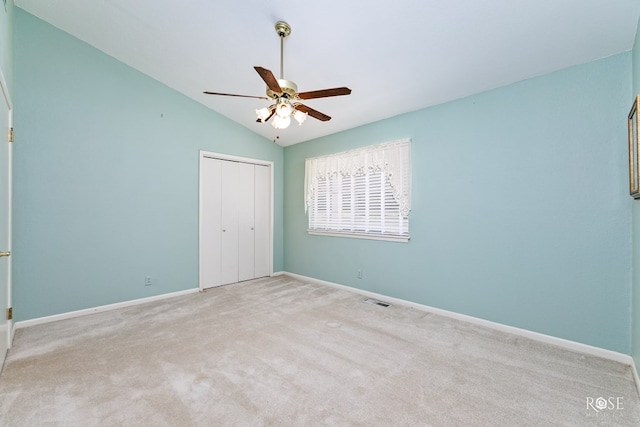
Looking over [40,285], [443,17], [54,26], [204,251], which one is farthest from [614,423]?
[54,26]

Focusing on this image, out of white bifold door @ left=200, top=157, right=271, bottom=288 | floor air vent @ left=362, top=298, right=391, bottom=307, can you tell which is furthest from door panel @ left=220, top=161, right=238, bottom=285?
floor air vent @ left=362, top=298, right=391, bottom=307

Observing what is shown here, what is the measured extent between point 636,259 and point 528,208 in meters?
0.80

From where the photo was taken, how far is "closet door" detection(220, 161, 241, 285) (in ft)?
15.1

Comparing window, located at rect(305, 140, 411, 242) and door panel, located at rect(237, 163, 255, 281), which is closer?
window, located at rect(305, 140, 411, 242)

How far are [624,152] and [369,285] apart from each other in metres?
2.91

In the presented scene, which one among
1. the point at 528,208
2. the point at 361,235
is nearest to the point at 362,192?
the point at 361,235

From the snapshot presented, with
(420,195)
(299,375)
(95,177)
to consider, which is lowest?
(299,375)

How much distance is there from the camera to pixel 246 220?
16.2 ft

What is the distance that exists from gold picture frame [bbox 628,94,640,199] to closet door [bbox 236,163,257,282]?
454cm

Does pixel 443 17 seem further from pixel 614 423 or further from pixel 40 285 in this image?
pixel 40 285

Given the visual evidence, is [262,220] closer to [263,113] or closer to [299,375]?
[263,113]

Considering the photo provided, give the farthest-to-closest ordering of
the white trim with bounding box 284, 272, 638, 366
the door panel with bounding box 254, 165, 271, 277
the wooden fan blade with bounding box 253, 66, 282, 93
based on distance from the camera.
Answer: the door panel with bounding box 254, 165, 271, 277 → the white trim with bounding box 284, 272, 638, 366 → the wooden fan blade with bounding box 253, 66, 282, 93

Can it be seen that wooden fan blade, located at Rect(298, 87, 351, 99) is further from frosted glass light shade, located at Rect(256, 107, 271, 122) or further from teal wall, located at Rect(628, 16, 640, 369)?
teal wall, located at Rect(628, 16, 640, 369)

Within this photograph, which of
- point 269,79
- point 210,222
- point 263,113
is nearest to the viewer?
point 269,79
